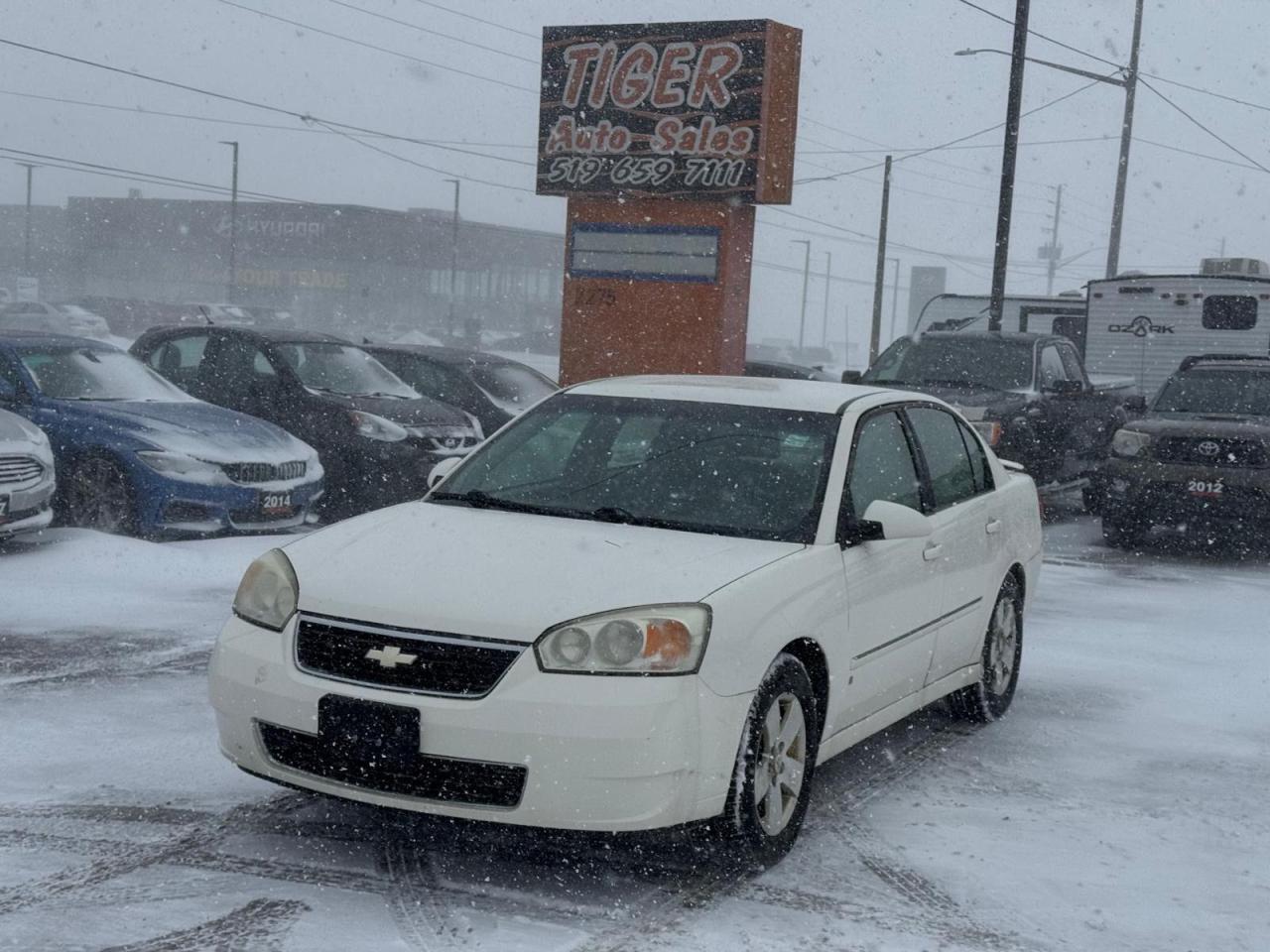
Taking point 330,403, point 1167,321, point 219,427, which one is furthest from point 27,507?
point 1167,321

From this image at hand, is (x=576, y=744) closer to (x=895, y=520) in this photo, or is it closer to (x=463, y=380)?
(x=895, y=520)

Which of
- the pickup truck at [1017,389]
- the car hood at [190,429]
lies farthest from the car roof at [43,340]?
the pickup truck at [1017,389]


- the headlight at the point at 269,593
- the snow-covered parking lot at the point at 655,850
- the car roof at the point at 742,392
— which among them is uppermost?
the car roof at the point at 742,392

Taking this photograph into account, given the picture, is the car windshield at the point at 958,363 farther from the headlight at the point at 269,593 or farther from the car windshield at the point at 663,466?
the headlight at the point at 269,593

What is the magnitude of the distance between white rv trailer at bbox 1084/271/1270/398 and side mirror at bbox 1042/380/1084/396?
4741 mm

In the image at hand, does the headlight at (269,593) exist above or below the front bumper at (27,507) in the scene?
above

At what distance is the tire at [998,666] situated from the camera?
22.1 ft

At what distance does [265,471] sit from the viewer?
36.9ft

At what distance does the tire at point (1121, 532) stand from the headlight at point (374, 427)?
6018 millimetres

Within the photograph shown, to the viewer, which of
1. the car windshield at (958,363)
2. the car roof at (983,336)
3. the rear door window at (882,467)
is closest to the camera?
the rear door window at (882,467)

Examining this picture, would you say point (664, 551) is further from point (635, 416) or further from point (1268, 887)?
point (1268, 887)

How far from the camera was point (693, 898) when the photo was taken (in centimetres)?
450

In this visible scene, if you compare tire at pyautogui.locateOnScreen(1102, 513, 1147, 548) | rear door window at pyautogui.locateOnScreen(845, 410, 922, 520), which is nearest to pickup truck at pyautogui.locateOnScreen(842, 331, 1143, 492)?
tire at pyautogui.locateOnScreen(1102, 513, 1147, 548)

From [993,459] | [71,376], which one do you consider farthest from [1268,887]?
[71,376]
